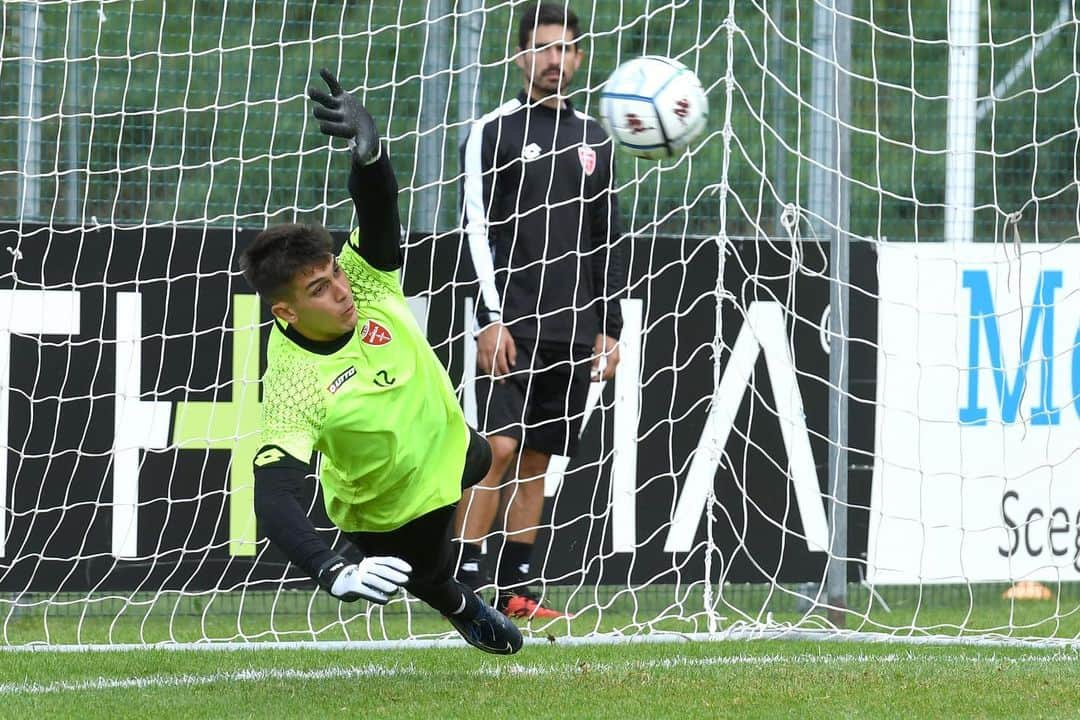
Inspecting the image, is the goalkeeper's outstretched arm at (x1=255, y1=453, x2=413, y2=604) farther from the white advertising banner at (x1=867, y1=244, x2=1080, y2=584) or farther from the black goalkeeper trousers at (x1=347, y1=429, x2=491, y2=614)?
the white advertising banner at (x1=867, y1=244, x2=1080, y2=584)

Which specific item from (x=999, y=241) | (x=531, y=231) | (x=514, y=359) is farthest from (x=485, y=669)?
(x=999, y=241)

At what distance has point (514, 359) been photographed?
6480 millimetres

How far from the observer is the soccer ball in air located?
6.07m

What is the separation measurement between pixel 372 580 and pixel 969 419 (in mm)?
4081

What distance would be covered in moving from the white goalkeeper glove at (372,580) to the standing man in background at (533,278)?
251 centimetres

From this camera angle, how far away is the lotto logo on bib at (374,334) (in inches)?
186

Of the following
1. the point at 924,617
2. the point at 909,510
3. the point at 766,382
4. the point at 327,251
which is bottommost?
the point at 924,617

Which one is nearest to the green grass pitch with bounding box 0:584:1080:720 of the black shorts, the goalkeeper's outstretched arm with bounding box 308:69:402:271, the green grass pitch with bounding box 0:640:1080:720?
the green grass pitch with bounding box 0:640:1080:720

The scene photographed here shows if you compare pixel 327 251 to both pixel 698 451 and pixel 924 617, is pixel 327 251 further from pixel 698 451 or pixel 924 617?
pixel 924 617

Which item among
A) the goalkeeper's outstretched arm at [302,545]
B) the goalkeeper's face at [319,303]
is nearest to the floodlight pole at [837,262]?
the goalkeeper's face at [319,303]

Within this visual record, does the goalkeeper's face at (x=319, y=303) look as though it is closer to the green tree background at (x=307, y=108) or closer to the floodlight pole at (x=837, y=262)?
the green tree background at (x=307, y=108)

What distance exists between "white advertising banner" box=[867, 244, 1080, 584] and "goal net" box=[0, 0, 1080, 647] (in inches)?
0.6

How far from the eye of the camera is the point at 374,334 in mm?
4758

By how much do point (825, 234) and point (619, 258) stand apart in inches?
43.8
